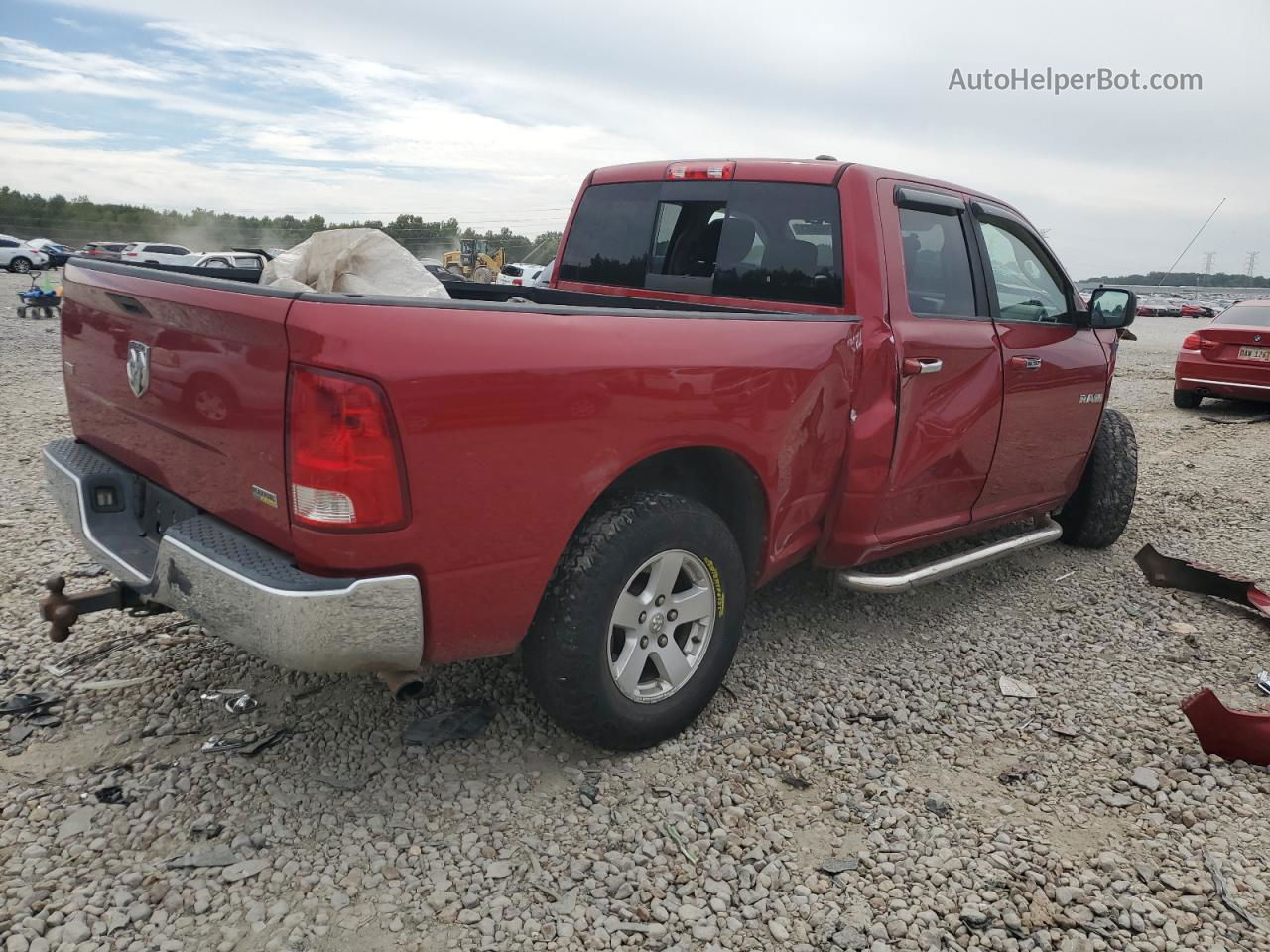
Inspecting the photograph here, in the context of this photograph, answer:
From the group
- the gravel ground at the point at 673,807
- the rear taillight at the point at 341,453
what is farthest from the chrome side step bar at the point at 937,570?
the rear taillight at the point at 341,453

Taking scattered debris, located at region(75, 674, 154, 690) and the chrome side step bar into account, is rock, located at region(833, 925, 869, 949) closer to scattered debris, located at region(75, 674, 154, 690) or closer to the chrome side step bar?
the chrome side step bar

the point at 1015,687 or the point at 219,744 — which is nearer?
the point at 219,744

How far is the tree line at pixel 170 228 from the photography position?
5659cm

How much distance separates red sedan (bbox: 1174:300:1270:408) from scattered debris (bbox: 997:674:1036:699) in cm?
873

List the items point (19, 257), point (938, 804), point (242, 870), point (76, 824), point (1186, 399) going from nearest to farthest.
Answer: point (242, 870) → point (76, 824) → point (938, 804) → point (1186, 399) → point (19, 257)

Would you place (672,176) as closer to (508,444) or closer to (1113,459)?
(508,444)

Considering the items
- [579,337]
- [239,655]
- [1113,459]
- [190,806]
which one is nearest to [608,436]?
[579,337]

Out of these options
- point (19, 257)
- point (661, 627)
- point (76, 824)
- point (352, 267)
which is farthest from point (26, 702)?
point (19, 257)

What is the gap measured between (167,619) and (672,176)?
282cm

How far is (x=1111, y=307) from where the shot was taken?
178 inches

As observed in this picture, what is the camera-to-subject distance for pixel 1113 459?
5.02 meters

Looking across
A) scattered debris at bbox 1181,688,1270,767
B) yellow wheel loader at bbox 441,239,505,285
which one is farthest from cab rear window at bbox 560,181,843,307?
yellow wheel loader at bbox 441,239,505,285

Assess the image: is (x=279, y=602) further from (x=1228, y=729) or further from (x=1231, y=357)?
(x=1231, y=357)

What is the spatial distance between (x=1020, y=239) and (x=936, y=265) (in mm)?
914
